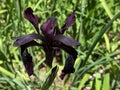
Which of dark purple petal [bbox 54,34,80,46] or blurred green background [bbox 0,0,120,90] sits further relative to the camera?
blurred green background [bbox 0,0,120,90]

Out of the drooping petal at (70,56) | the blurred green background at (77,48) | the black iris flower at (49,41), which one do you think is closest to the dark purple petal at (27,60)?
the black iris flower at (49,41)

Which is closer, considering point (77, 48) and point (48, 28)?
point (48, 28)

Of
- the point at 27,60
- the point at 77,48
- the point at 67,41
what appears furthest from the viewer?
the point at 77,48

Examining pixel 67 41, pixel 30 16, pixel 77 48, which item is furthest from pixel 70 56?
pixel 77 48

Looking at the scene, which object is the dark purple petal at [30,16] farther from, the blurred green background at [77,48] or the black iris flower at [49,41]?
the blurred green background at [77,48]

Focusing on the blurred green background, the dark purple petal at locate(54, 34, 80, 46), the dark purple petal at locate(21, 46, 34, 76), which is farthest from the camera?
the blurred green background

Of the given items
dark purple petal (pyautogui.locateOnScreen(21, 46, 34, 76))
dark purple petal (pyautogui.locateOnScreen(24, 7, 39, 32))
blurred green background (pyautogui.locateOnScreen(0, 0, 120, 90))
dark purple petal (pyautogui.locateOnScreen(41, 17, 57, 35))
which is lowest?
dark purple petal (pyautogui.locateOnScreen(21, 46, 34, 76))

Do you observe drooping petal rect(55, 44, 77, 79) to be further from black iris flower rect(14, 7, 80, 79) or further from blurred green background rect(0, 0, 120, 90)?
blurred green background rect(0, 0, 120, 90)

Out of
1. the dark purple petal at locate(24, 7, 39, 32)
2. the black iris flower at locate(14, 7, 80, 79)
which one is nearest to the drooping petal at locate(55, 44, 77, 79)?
the black iris flower at locate(14, 7, 80, 79)

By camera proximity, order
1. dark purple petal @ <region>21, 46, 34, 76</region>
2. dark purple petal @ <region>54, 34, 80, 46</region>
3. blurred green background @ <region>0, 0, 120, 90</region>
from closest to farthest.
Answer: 1. dark purple petal @ <region>54, 34, 80, 46</region>
2. dark purple petal @ <region>21, 46, 34, 76</region>
3. blurred green background @ <region>0, 0, 120, 90</region>

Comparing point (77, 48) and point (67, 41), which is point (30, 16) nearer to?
point (67, 41)
